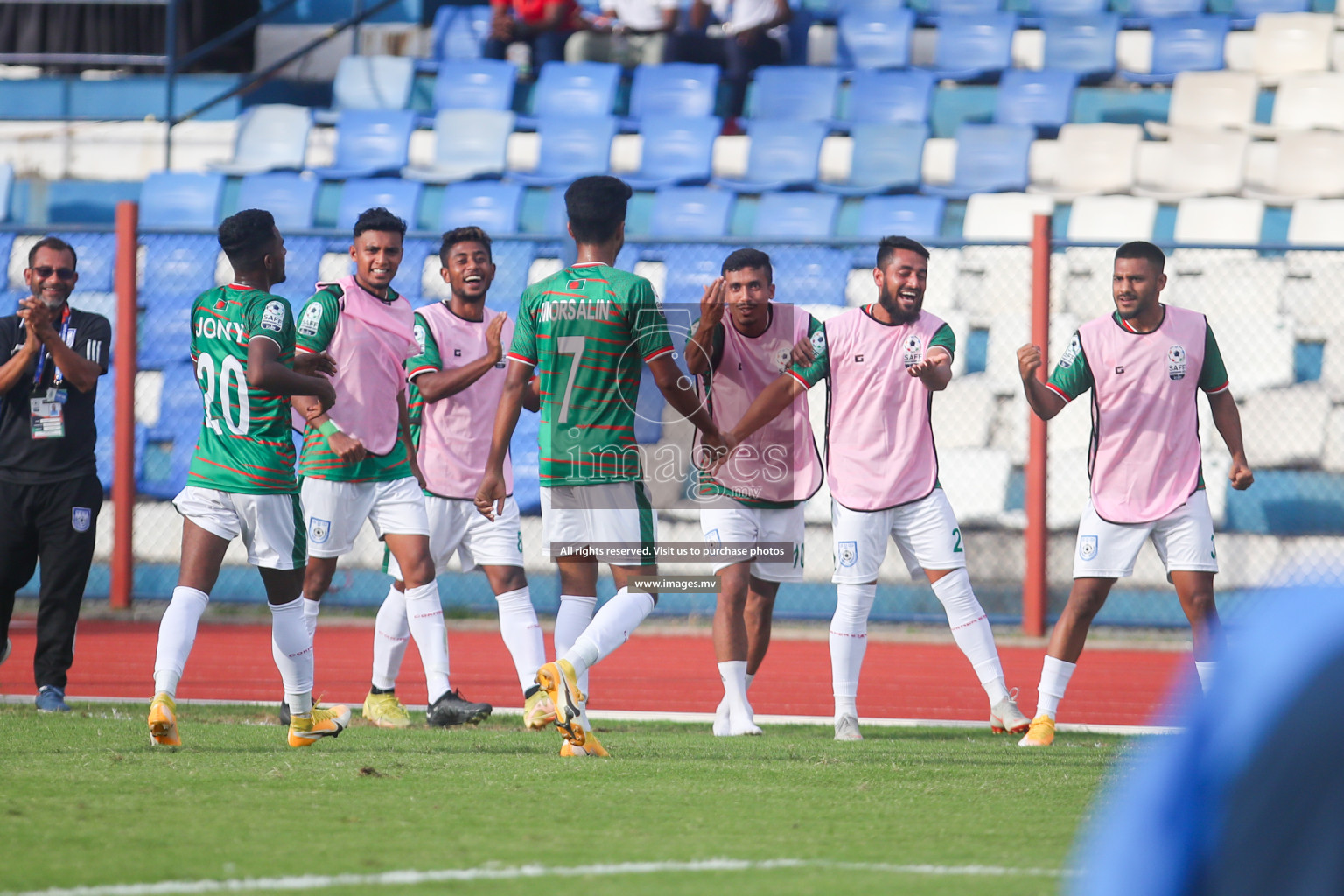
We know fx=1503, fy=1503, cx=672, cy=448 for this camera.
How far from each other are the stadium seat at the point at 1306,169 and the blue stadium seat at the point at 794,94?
13.5 ft

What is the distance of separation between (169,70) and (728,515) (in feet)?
31.0

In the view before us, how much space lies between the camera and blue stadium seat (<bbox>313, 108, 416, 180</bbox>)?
14.2 m

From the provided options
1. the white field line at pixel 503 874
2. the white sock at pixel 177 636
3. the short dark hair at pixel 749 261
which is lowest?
the white field line at pixel 503 874

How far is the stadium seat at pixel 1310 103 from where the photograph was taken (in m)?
13.4

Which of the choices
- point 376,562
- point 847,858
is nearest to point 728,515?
point 847,858

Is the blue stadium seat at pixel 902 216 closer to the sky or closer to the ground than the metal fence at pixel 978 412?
closer to the sky

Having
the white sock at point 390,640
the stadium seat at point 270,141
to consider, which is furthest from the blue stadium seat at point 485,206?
the white sock at point 390,640

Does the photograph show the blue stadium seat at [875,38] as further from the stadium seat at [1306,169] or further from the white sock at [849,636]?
the white sock at [849,636]

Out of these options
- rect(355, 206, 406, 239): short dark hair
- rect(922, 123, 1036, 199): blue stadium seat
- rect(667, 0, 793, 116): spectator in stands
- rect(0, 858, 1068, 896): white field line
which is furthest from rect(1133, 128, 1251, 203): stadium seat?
rect(0, 858, 1068, 896): white field line

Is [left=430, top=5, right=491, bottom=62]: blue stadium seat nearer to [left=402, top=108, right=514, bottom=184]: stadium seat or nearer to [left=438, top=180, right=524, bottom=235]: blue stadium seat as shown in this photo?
[left=402, top=108, right=514, bottom=184]: stadium seat

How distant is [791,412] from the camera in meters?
7.38

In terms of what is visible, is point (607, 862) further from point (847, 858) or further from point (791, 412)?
point (791, 412)

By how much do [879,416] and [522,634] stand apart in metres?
1.98

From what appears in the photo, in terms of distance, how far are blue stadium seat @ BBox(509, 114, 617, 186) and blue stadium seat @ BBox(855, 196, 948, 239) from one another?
2.67 metres
